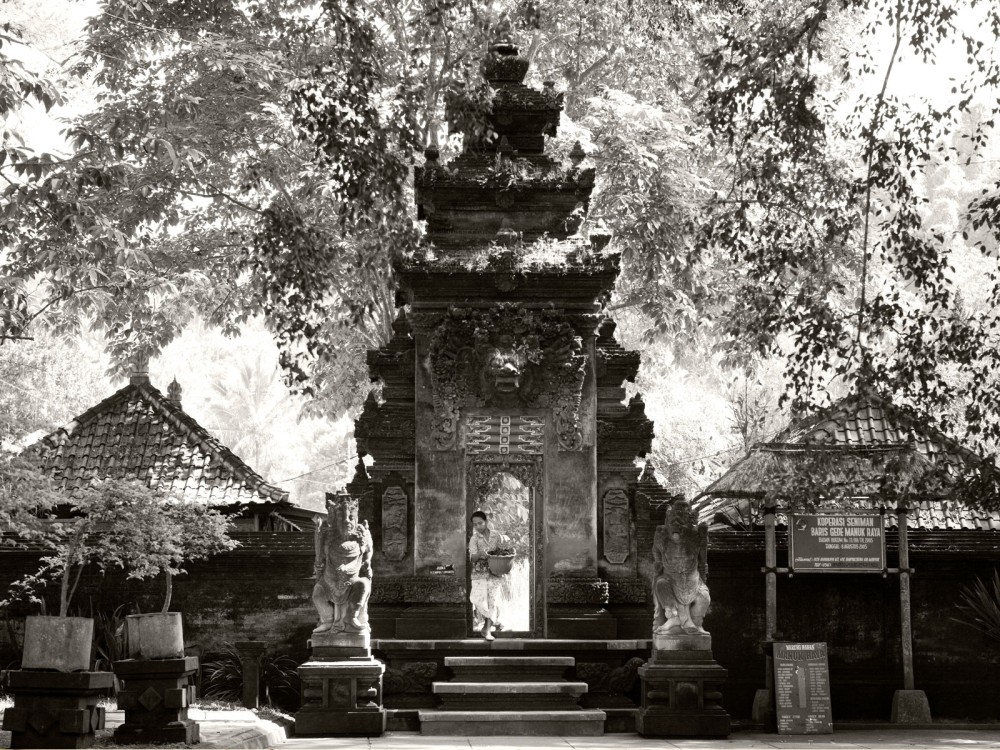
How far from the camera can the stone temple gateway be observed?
13.1m

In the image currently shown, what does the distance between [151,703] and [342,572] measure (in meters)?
2.83

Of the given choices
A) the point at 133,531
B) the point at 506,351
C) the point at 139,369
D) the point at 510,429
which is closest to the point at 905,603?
the point at 510,429

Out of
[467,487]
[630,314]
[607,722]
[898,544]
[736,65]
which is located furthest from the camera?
[630,314]

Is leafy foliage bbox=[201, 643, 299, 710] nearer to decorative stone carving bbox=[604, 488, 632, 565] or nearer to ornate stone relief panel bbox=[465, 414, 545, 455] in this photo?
ornate stone relief panel bbox=[465, 414, 545, 455]

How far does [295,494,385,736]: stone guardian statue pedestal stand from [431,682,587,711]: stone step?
73 cm

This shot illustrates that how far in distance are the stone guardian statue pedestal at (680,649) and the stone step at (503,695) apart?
0.80 meters

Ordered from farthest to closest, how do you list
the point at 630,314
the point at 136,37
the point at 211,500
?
the point at 630,314 < the point at 136,37 < the point at 211,500

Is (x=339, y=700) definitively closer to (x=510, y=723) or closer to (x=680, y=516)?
(x=510, y=723)

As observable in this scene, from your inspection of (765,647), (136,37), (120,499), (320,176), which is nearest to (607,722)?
(765,647)

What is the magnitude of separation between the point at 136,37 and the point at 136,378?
4.46 meters

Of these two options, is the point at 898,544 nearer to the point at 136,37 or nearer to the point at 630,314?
the point at 630,314

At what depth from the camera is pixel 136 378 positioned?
57.0ft

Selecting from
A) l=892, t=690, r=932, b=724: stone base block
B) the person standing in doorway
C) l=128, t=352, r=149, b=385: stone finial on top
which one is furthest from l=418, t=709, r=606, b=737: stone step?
l=128, t=352, r=149, b=385: stone finial on top

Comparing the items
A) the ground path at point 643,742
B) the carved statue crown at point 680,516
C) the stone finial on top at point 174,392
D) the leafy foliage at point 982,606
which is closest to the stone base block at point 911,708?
the ground path at point 643,742
